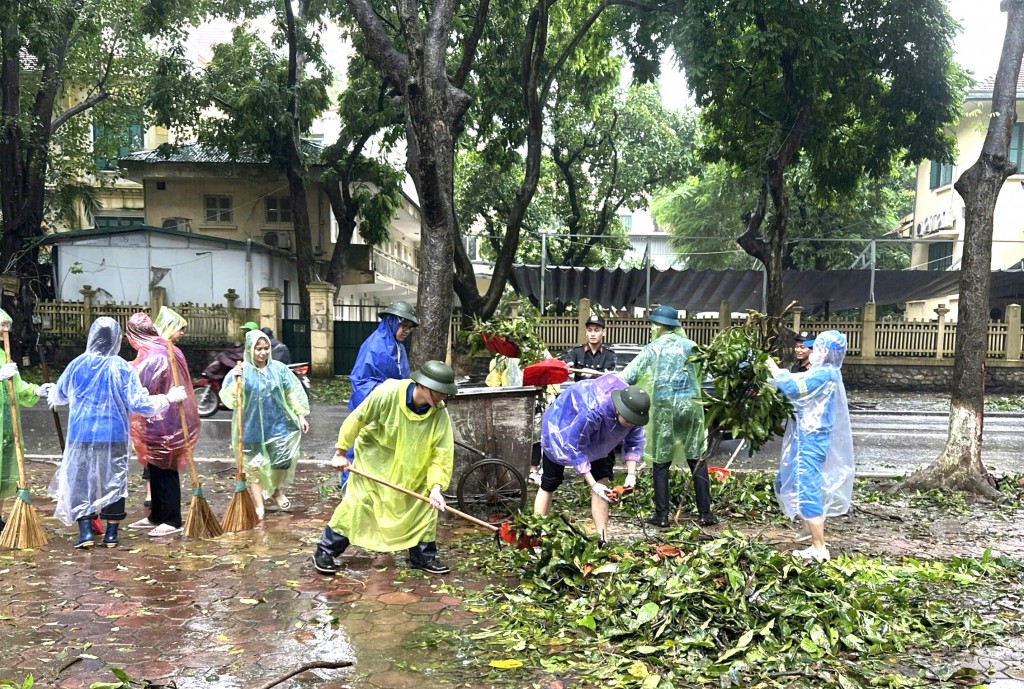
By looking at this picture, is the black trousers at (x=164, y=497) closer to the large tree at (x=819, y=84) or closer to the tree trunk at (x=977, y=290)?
the tree trunk at (x=977, y=290)

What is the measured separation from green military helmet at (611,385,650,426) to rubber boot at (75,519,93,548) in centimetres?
395

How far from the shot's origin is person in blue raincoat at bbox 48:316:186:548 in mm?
5918

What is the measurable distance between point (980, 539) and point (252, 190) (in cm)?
2328

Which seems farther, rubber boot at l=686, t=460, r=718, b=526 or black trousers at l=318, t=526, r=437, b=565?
rubber boot at l=686, t=460, r=718, b=526

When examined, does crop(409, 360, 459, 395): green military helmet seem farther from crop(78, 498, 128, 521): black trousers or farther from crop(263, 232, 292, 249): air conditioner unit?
crop(263, 232, 292, 249): air conditioner unit

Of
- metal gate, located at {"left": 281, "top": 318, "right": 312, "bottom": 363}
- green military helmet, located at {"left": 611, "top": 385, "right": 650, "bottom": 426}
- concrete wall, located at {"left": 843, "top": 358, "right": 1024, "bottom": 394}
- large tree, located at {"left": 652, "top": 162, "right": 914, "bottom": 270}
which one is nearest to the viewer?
green military helmet, located at {"left": 611, "top": 385, "right": 650, "bottom": 426}

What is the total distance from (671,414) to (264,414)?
3.37 metres

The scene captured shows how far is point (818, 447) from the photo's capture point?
600cm

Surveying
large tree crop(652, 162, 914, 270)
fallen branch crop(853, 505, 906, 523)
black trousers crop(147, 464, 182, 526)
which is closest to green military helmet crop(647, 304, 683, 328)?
fallen branch crop(853, 505, 906, 523)

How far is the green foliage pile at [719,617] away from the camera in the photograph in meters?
4.10

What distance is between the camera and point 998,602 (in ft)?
17.0

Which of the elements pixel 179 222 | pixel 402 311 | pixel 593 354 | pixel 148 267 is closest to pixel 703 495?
pixel 593 354

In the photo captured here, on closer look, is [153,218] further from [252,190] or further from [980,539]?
[980,539]

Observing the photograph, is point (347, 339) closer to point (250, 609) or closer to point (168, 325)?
point (168, 325)
